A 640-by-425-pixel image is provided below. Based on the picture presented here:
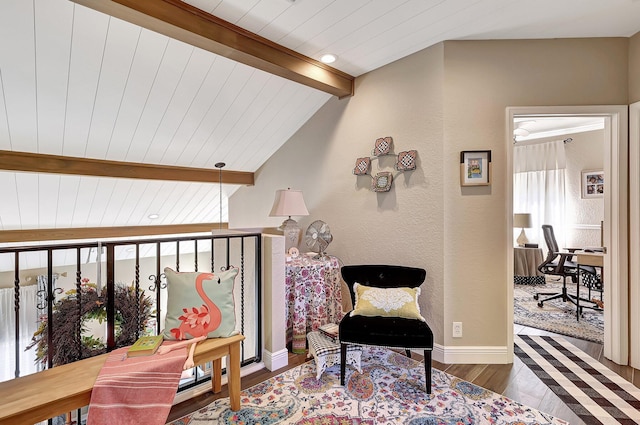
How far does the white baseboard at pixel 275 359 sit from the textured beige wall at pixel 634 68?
3.42 meters

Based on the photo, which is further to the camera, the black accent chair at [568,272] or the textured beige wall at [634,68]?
the black accent chair at [568,272]

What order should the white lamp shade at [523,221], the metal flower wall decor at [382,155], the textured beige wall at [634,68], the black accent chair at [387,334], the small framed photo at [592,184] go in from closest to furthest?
1. the black accent chair at [387,334]
2. the textured beige wall at [634,68]
3. the metal flower wall decor at [382,155]
4. the small framed photo at [592,184]
5. the white lamp shade at [523,221]

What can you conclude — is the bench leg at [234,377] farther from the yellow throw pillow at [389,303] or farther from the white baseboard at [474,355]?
the white baseboard at [474,355]

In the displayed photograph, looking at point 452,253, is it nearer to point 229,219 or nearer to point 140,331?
point 140,331

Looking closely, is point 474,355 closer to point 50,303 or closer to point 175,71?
point 50,303

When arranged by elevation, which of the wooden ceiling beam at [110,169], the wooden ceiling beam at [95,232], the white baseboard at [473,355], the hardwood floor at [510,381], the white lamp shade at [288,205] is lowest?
the hardwood floor at [510,381]

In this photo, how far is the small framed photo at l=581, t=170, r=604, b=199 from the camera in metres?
5.10

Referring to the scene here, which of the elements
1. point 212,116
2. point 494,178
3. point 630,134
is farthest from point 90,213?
point 630,134

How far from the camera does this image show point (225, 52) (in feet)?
7.91

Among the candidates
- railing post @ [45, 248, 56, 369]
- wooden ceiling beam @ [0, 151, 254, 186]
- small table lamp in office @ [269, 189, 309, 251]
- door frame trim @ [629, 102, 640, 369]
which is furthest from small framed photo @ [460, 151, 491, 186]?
wooden ceiling beam @ [0, 151, 254, 186]

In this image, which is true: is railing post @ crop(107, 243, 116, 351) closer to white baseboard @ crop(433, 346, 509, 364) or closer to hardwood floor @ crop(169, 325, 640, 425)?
hardwood floor @ crop(169, 325, 640, 425)

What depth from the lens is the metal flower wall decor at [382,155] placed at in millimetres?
2792

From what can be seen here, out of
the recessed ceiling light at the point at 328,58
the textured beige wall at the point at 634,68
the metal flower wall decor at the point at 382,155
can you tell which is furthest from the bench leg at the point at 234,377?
the textured beige wall at the point at 634,68

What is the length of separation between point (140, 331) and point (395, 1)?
9.79 ft
